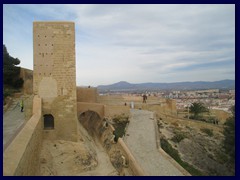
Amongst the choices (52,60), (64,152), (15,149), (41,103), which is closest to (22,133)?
(15,149)

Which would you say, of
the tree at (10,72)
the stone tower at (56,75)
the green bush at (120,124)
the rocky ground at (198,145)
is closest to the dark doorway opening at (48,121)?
the stone tower at (56,75)

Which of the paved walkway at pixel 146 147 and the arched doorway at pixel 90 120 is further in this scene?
the arched doorway at pixel 90 120

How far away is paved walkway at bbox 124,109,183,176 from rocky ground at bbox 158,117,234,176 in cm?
119

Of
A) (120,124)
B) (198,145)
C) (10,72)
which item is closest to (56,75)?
(120,124)

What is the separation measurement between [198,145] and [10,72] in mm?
14965

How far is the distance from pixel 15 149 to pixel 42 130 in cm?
520

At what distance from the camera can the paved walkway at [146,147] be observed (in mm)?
10206

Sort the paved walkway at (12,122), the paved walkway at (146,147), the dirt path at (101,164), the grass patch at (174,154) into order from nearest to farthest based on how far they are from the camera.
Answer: the paved walkway at (12,122) → the paved walkway at (146,147) → the dirt path at (101,164) → the grass patch at (174,154)

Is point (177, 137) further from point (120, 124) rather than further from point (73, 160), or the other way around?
point (73, 160)

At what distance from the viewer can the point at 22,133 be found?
899 centimetres

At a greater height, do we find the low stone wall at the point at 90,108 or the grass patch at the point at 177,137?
the low stone wall at the point at 90,108

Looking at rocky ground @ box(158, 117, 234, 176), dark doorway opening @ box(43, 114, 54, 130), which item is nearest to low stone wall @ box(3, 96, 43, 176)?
dark doorway opening @ box(43, 114, 54, 130)

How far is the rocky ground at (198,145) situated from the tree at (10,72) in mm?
11760

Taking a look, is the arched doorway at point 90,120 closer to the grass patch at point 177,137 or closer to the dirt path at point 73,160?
the dirt path at point 73,160
